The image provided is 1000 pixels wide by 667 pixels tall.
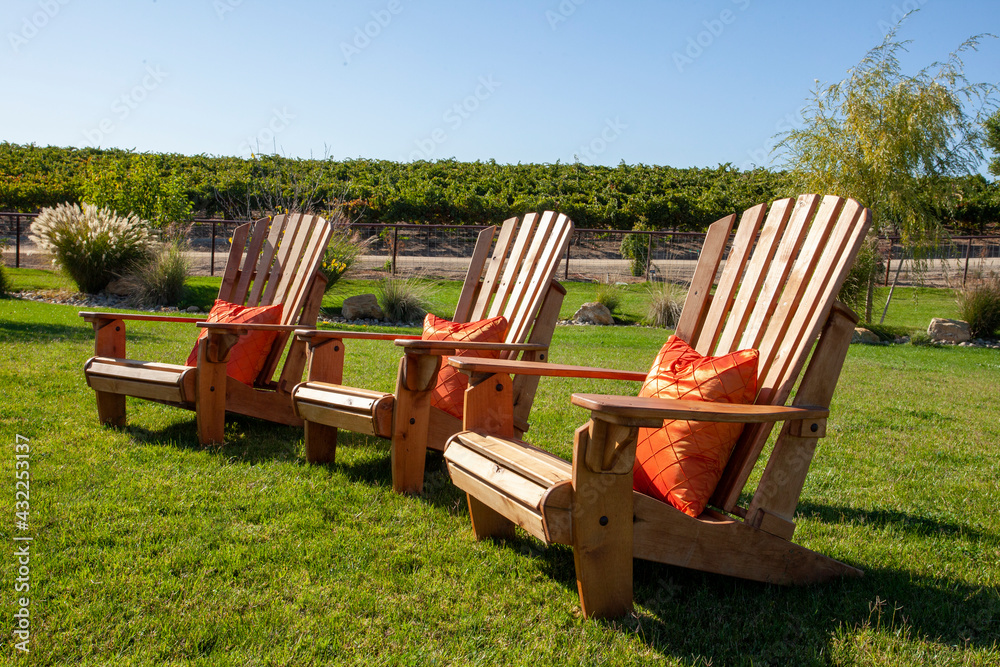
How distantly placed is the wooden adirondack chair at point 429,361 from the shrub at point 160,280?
7.86 meters

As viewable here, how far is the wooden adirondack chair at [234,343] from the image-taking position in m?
3.27

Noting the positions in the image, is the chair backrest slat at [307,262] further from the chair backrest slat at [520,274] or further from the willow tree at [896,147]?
the willow tree at [896,147]

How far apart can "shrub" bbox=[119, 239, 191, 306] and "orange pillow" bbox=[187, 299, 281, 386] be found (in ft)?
22.9

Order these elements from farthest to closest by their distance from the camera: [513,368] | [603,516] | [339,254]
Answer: [339,254] < [513,368] < [603,516]

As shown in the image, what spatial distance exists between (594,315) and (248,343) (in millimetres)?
7682

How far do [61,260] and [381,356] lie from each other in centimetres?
708

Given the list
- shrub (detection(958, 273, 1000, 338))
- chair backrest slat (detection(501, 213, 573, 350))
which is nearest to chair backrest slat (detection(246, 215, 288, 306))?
chair backrest slat (detection(501, 213, 573, 350))

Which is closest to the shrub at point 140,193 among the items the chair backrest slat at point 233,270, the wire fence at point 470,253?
the wire fence at point 470,253

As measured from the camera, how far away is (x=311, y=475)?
115 inches

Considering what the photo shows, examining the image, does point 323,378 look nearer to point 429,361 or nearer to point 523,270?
point 429,361

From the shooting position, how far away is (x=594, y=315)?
10.9m

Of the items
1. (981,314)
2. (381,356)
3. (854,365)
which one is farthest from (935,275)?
(381,356)

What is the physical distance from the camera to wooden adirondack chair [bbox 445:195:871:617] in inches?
68.2

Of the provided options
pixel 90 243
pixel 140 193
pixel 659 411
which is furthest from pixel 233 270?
pixel 140 193
